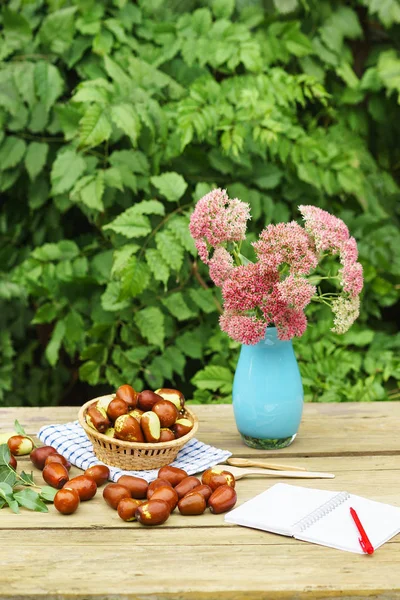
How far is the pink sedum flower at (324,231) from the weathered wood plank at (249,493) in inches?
14.9

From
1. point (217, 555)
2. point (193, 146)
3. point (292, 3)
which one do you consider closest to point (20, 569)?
point (217, 555)

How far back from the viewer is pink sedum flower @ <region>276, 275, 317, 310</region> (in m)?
1.36

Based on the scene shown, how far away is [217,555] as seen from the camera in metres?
1.13

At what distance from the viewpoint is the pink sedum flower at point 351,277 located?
4.64 ft

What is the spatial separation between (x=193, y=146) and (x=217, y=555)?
160 centimetres

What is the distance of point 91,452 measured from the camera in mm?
1494

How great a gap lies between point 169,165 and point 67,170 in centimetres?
31

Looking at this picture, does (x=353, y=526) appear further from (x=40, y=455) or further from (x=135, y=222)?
(x=135, y=222)

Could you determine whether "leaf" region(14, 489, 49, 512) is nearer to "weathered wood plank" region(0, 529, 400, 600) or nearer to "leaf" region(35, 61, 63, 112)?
Result: "weathered wood plank" region(0, 529, 400, 600)

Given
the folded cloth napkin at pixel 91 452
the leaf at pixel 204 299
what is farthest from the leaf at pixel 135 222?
the folded cloth napkin at pixel 91 452

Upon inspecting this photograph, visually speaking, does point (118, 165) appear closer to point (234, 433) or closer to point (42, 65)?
point (42, 65)

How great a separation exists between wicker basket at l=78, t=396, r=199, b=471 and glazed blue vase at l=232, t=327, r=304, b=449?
13 centimetres

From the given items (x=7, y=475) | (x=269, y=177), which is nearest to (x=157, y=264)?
(x=269, y=177)

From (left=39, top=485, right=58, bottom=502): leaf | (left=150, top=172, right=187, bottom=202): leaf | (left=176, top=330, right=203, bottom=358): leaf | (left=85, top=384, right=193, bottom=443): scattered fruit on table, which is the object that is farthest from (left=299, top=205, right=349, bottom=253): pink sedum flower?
(left=176, top=330, right=203, bottom=358): leaf
